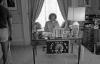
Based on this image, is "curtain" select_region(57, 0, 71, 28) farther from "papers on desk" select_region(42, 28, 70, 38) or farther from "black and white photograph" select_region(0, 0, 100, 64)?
"papers on desk" select_region(42, 28, 70, 38)

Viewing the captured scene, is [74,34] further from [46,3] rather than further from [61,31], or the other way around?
[46,3]

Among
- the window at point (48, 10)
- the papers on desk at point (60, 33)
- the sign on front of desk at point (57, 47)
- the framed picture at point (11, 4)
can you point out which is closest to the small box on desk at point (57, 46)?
the sign on front of desk at point (57, 47)

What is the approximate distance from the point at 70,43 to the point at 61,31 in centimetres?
44

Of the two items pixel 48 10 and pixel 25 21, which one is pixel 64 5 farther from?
pixel 25 21

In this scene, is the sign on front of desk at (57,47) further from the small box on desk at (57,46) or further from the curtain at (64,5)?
the curtain at (64,5)

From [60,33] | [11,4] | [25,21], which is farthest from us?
[25,21]

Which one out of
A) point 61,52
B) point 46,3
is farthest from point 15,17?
point 61,52

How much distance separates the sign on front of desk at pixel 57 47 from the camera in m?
3.35

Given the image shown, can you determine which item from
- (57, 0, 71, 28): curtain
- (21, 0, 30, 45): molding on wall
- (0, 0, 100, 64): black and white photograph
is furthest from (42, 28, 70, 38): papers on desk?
(21, 0, 30, 45): molding on wall

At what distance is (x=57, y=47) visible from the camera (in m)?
3.38

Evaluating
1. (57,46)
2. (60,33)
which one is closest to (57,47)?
(57,46)

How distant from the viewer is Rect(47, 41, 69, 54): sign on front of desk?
11.0 ft

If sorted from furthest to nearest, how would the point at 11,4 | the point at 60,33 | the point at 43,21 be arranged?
the point at 43,21 → the point at 11,4 → the point at 60,33

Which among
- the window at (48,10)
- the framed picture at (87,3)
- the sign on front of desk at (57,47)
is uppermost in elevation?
the framed picture at (87,3)
